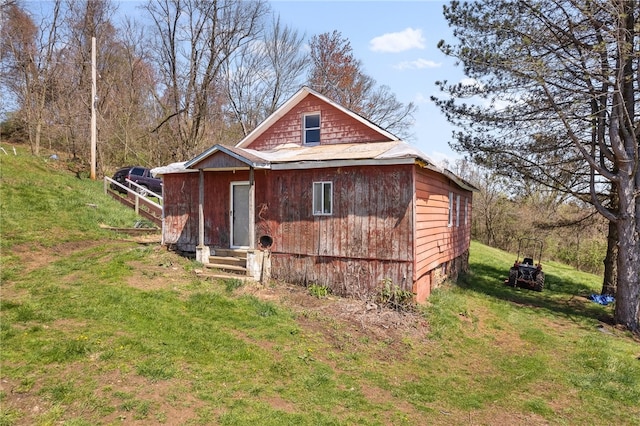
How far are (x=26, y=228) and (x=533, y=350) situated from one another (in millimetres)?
15172

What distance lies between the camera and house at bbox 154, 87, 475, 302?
30.8 feet

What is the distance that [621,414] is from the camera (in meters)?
5.67

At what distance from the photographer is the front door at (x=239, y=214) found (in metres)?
11.7

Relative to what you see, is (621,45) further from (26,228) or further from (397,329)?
(26,228)

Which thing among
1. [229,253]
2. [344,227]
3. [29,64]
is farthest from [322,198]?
[29,64]

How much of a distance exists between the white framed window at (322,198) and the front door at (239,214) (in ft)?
8.39

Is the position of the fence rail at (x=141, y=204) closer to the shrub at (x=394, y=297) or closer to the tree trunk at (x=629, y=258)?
the shrub at (x=394, y=297)

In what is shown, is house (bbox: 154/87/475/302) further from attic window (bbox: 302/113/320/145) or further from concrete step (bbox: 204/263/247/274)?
concrete step (bbox: 204/263/247/274)

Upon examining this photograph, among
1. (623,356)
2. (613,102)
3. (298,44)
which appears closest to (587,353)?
(623,356)

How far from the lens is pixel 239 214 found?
1187 cm

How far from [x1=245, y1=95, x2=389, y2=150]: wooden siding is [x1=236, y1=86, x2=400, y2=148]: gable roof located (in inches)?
3.7

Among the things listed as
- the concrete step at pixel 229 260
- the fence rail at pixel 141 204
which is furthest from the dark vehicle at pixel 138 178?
the concrete step at pixel 229 260

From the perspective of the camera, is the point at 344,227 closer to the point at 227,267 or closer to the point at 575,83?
the point at 227,267

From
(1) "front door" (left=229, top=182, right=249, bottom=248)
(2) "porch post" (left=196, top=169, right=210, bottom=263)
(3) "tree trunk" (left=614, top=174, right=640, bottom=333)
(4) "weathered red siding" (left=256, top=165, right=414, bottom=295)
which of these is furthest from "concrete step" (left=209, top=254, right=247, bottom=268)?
(3) "tree trunk" (left=614, top=174, right=640, bottom=333)
